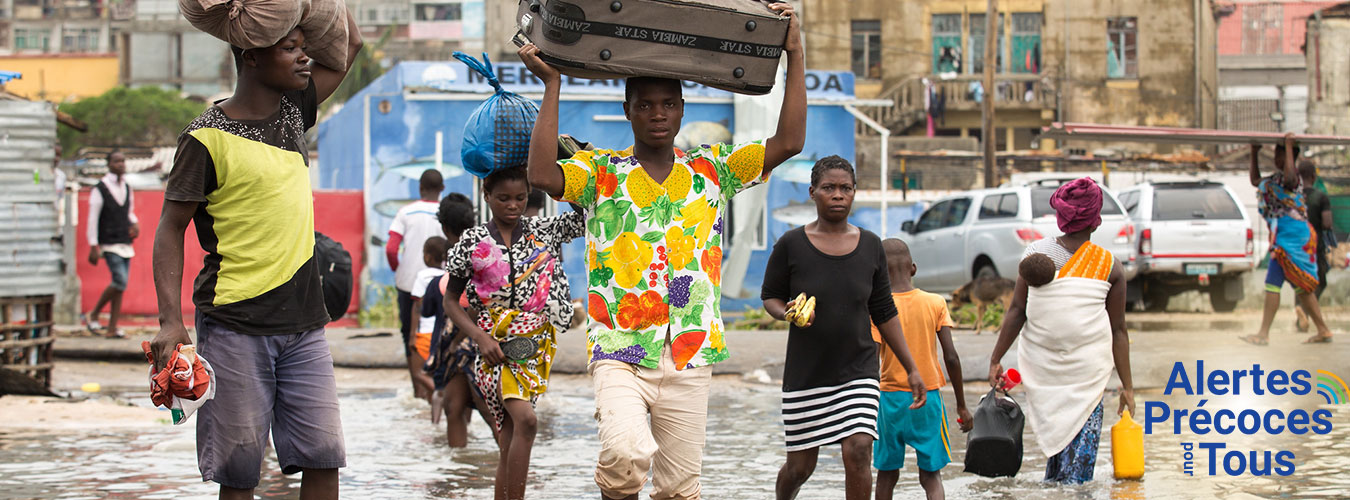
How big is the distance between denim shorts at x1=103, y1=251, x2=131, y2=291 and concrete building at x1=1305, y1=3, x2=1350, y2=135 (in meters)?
33.4

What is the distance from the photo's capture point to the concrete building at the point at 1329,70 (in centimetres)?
3675

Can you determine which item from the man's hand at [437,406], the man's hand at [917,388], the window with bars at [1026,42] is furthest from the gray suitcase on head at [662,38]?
the window with bars at [1026,42]

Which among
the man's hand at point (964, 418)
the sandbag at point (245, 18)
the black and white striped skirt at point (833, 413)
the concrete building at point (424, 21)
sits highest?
the concrete building at point (424, 21)

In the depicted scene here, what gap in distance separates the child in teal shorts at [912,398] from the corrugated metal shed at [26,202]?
6662 mm

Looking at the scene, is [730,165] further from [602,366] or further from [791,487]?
[791,487]

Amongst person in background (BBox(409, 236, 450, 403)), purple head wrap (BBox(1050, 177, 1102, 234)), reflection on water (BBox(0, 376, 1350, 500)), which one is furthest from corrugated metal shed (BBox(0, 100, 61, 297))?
purple head wrap (BBox(1050, 177, 1102, 234))

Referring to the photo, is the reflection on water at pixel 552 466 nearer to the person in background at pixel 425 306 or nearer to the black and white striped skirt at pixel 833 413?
the person in background at pixel 425 306

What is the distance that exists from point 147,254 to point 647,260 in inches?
591

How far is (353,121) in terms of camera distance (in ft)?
68.1

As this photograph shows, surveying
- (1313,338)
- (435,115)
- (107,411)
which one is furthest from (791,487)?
(435,115)

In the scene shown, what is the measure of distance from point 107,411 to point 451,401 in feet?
10.3

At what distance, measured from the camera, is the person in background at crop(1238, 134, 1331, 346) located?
39.6ft

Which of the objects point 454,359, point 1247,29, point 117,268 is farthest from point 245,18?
point 1247,29

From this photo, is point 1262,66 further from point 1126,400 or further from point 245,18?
point 245,18
